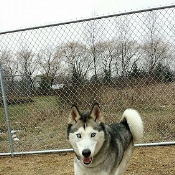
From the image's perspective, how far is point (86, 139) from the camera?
2361 millimetres

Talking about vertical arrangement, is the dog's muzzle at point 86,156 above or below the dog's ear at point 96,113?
below

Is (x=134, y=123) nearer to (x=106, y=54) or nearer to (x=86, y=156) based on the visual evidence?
(x=86, y=156)

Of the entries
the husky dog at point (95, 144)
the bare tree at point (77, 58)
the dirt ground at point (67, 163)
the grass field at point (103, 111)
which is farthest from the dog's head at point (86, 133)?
the grass field at point (103, 111)

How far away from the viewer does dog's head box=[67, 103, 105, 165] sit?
2328mm

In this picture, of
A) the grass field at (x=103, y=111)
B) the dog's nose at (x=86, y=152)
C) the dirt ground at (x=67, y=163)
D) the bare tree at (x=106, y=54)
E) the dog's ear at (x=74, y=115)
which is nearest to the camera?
the dog's nose at (x=86, y=152)

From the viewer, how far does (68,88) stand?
474 cm

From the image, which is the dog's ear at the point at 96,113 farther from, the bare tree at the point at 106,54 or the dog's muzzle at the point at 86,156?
the bare tree at the point at 106,54

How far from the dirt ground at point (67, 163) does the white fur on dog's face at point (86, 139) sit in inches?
53.1

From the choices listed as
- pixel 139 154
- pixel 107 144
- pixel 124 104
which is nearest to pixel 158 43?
pixel 124 104

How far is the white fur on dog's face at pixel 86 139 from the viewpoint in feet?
7.63

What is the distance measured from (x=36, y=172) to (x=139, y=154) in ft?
5.80

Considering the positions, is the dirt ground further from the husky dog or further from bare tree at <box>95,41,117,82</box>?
bare tree at <box>95,41,117,82</box>

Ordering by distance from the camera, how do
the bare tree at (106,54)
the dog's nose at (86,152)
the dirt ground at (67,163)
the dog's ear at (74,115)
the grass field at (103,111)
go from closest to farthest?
1. the dog's nose at (86,152)
2. the dog's ear at (74,115)
3. the dirt ground at (67,163)
4. the bare tree at (106,54)
5. the grass field at (103,111)

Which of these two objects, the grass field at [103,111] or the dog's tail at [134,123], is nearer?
the dog's tail at [134,123]
